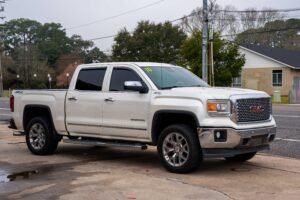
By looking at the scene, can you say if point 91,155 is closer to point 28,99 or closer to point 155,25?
point 28,99

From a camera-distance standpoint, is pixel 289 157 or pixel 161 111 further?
pixel 289 157

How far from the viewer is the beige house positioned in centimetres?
4781

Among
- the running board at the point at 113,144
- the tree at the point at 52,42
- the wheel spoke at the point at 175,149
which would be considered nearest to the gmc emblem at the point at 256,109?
the wheel spoke at the point at 175,149

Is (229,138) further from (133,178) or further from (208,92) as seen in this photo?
(133,178)

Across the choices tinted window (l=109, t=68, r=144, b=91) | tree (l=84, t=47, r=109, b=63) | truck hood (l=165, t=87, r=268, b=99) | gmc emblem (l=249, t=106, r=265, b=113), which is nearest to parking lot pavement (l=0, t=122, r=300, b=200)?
gmc emblem (l=249, t=106, r=265, b=113)

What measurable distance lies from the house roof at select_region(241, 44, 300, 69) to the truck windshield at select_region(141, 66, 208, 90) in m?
39.4

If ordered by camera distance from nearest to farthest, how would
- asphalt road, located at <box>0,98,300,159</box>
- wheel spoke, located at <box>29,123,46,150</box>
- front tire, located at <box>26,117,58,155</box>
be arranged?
front tire, located at <box>26,117,58,155</box>, wheel spoke, located at <box>29,123,46,150</box>, asphalt road, located at <box>0,98,300,159</box>

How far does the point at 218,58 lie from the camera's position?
38688 mm

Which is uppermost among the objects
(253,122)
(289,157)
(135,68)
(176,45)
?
(176,45)

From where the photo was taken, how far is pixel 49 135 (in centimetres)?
1063

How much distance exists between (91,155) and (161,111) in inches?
108

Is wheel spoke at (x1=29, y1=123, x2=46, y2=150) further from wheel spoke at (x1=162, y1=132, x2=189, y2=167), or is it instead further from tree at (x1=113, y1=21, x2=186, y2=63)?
tree at (x1=113, y1=21, x2=186, y2=63)

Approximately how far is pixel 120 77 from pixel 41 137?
2.41m

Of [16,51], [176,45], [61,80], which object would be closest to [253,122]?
[176,45]
